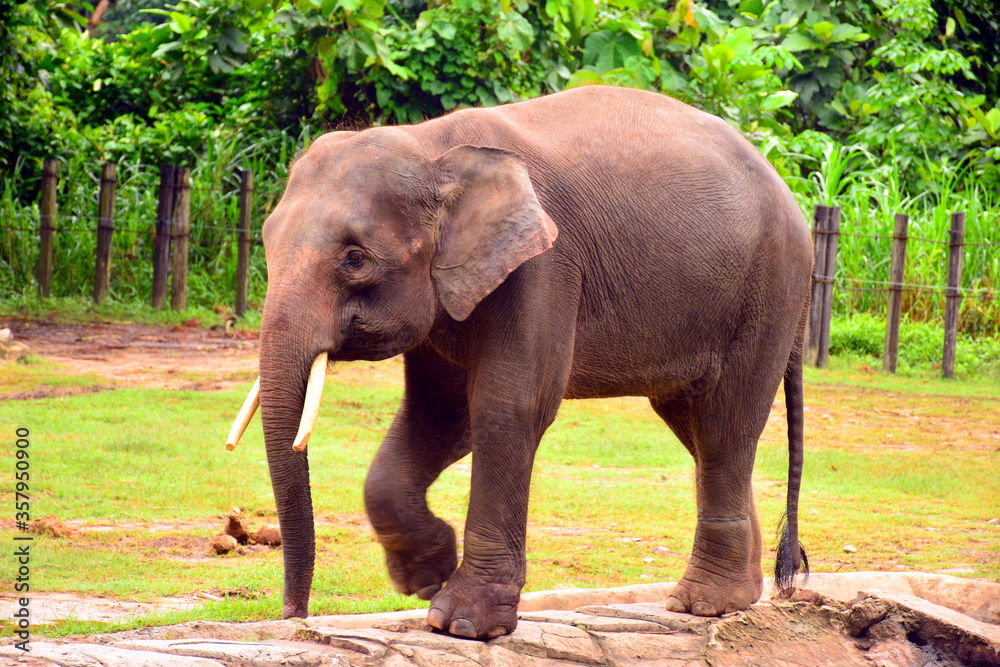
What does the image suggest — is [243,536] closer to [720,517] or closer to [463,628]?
[463,628]

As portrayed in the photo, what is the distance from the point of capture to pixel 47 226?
11867 millimetres

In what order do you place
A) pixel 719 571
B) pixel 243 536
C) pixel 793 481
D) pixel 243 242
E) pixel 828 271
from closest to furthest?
pixel 719 571, pixel 793 481, pixel 243 536, pixel 828 271, pixel 243 242

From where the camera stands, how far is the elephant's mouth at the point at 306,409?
3.21m

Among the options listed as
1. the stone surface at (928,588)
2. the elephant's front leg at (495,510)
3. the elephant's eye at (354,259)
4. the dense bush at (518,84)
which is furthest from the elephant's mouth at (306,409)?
the dense bush at (518,84)

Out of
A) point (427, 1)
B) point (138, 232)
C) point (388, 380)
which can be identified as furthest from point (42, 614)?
point (427, 1)

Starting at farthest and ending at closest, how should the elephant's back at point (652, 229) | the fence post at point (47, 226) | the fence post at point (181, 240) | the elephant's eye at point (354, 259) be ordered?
1. the fence post at point (181, 240)
2. the fence post at point (47, 226)
3. the elephant's back at point (652, 229)
4. the elephant's eye at point (354, 259)

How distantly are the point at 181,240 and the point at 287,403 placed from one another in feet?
29.9

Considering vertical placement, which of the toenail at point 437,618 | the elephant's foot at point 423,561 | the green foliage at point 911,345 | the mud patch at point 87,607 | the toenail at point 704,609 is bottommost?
the mud patch at point 87,607

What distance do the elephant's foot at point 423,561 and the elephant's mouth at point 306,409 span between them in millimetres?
899

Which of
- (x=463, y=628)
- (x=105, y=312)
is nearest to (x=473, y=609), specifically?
(x=463, y=628)

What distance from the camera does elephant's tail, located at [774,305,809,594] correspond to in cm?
475

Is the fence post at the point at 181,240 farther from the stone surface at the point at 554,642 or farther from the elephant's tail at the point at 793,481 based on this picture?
the stone surface at the point at 554,642

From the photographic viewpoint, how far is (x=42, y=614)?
4227mm

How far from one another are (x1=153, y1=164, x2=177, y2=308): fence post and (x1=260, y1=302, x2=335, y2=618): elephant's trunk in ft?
29.9
